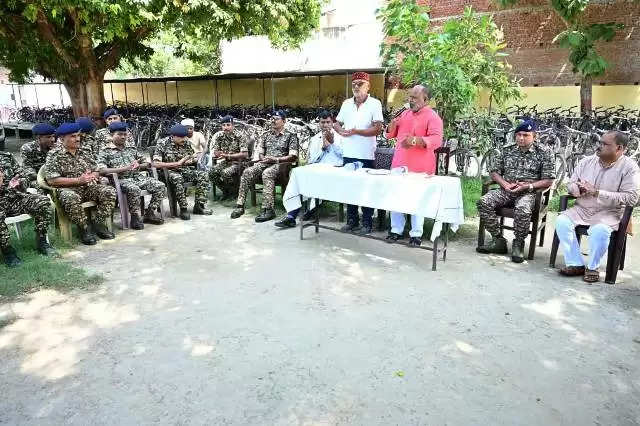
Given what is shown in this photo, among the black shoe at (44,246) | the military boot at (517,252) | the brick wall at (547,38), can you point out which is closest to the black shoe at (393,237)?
the military boot at (517,252)

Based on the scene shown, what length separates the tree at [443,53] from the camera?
251 inches

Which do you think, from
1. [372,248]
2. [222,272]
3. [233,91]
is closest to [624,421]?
[372,248]

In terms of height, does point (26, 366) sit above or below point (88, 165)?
below

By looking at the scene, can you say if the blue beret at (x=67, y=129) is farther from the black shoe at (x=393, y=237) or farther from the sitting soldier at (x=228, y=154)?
the black shoe at (x=393, y=237)

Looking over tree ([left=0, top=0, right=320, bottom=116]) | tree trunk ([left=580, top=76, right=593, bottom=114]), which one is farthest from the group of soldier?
tree trunk ([left=580, top=76, right=593, bottom=114])

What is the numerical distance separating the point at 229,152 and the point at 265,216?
1466 mm

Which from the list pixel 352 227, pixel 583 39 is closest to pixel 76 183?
pixel 352 227

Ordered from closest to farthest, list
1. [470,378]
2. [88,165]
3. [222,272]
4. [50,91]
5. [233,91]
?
[470,378] < [222,272] < [88,165] < [233,91] < [50,91]

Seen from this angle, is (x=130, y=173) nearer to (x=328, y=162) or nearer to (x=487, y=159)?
(x=328, y=162)

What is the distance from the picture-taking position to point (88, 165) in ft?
18.1

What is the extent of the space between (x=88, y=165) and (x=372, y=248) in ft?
11.3

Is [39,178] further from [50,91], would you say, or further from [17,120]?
[50,91]

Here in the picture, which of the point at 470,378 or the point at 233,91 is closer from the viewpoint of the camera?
the point at 470,378

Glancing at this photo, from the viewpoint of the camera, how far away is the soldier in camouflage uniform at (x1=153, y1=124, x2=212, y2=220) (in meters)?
6.37
